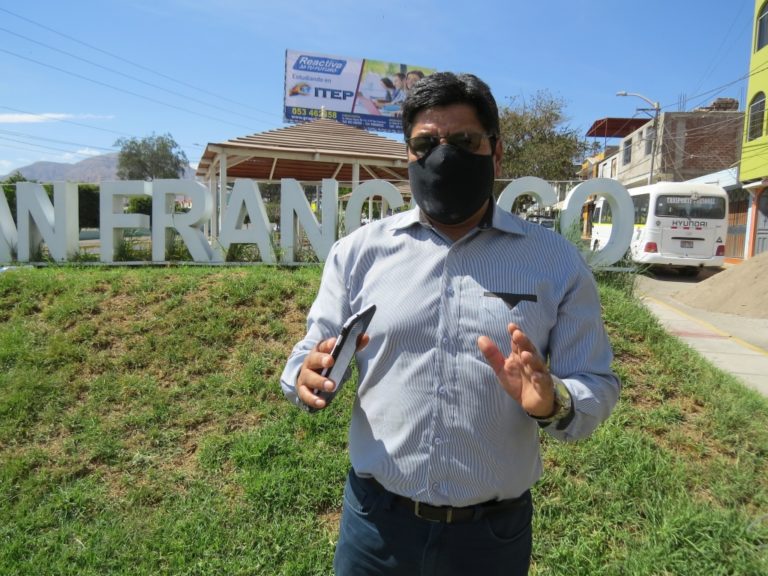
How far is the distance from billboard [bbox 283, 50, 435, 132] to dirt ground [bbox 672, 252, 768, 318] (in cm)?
2547

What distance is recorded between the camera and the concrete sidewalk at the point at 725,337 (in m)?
6.51

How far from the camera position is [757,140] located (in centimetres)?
2078

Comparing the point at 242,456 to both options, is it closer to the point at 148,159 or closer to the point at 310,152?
the point at 310,152

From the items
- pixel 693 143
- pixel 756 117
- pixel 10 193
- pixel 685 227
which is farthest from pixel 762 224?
pixel 10 193

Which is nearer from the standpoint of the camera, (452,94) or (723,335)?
(452,94)

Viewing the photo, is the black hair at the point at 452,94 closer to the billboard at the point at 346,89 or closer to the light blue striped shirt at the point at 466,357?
the light blue striped shirt at the point at 466,357

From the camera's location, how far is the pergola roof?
11820 millimetres

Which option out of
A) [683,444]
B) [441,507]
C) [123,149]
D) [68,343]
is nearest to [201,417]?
[68,343]

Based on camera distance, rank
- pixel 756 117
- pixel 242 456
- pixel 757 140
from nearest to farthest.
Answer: pixel 242 456, pixel 757 140, pixel 756 117

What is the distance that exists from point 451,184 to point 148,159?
73051mm

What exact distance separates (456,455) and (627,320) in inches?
169

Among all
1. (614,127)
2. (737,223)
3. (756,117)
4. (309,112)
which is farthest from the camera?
(614,127)

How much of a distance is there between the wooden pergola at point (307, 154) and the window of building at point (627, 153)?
99.8 feet

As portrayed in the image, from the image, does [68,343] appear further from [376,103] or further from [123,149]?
[123,149]
